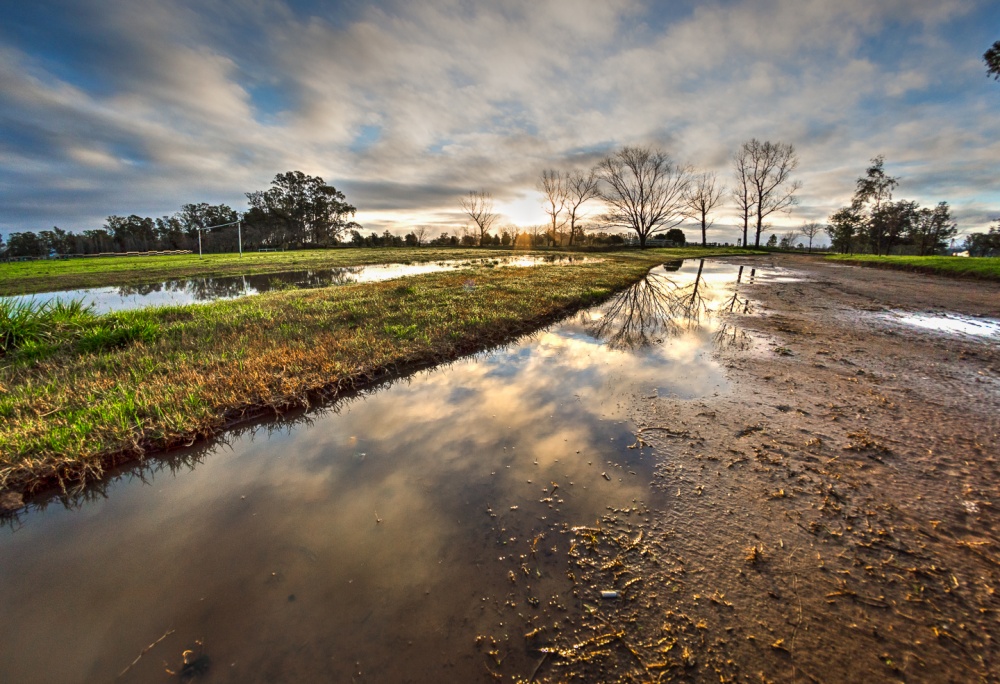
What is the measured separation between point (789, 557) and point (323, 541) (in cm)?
273

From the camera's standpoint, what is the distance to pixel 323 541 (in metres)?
2.23

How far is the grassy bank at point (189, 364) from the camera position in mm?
3121

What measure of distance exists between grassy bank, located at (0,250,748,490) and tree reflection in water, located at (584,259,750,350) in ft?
5.38

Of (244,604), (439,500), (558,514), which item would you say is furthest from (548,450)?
(244,604)

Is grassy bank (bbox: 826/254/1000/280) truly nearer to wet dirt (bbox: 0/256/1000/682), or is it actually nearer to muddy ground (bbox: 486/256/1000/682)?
wet dirt (bbox: 0/256/1000/682)

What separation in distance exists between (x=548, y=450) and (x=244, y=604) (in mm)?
2225

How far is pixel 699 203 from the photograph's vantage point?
53000 mm

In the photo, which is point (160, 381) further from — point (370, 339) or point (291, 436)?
point (370, 339)

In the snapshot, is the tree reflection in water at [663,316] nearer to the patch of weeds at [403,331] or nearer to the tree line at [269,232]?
the patch of weeds at [403,331]

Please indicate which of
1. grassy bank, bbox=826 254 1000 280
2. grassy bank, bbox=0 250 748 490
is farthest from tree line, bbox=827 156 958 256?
grassy bank, bbox=0 250 748 490

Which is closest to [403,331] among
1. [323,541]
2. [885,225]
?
[323,541]

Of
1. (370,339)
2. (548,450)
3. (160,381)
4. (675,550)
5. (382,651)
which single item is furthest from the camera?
(370,339)

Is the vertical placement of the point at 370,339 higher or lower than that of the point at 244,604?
higher

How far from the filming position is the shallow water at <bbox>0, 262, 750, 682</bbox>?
5.27 feet
